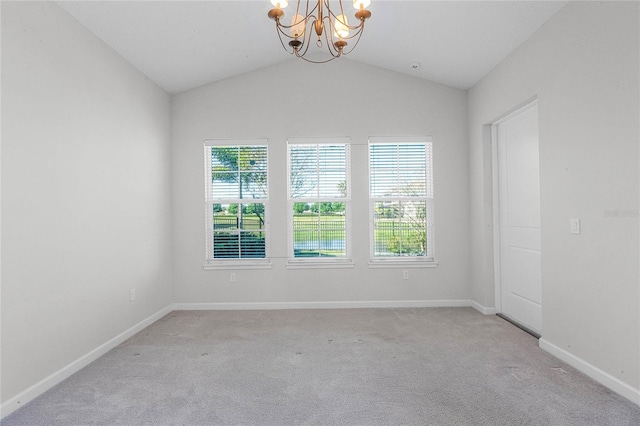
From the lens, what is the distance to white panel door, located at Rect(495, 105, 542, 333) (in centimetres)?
318

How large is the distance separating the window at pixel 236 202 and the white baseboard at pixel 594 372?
3.07 meters

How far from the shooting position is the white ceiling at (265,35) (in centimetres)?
277

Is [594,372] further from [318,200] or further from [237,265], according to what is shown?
[237,265]

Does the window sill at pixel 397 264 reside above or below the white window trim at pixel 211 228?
below

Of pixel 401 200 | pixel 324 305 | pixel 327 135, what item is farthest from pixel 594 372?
pixel 327 135

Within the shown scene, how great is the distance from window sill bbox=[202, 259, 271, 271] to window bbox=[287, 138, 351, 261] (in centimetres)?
36

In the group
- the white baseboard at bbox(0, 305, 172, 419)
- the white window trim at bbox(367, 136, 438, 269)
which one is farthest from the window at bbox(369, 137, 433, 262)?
the white baseboard at bbox(0, 305, 172, 419)

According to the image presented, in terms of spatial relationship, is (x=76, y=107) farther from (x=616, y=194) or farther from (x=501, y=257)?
(x=501, y=257)

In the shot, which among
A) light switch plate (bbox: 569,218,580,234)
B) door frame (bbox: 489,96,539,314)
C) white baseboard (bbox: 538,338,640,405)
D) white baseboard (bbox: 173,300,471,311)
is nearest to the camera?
white baseboard (bbox: 538,338,640,405)

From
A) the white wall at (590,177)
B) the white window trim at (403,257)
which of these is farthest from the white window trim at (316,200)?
the white wall at (590,177)

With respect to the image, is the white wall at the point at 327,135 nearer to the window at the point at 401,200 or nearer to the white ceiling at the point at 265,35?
the window at the point at 401,200

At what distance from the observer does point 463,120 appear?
4227mm

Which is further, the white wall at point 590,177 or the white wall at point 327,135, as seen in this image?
the white wall at point 327,135

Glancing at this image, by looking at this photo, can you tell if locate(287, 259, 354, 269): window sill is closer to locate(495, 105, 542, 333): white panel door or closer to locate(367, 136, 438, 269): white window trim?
locate(367, 136, 438, 269): white window trim
